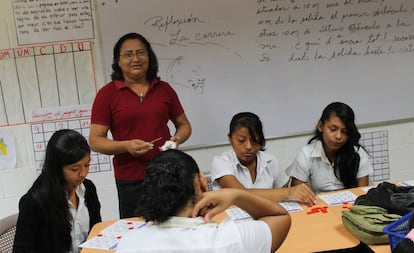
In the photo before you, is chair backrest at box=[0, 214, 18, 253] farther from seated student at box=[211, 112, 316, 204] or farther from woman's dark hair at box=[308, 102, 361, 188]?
woman's dark hair at box=[308, 102, 361, 188]

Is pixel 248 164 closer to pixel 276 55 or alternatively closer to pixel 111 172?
pixel 276 55

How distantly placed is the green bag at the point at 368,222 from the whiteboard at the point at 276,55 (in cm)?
139

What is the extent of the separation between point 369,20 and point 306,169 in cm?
132

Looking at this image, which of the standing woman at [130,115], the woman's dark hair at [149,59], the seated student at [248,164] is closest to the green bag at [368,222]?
the seated student at [248,164]

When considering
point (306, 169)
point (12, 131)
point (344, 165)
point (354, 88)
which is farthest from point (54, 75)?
point (354, 88)

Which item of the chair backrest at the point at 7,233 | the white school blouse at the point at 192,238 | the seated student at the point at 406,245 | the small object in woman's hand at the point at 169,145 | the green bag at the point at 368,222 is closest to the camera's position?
the white school blouse at the point at 192,238

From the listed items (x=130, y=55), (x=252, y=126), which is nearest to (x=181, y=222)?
(x=252, y=126)

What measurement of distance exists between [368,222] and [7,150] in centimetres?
235

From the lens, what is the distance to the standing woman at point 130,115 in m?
2.25

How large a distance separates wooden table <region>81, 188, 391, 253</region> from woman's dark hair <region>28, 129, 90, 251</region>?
182 millimetres

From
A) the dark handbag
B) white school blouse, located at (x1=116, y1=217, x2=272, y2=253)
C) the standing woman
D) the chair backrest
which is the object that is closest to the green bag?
the dark handbag

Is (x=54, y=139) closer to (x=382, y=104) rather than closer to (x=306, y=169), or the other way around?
(x=306, y=169)

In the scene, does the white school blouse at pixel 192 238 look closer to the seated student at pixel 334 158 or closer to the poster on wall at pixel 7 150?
the seated student at pixel 334 158

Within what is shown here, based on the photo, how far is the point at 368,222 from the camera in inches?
62.1
